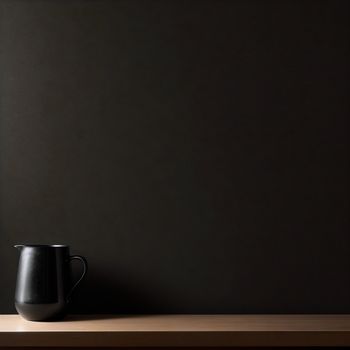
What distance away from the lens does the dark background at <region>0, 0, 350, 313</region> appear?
156cm

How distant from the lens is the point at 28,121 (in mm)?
1595

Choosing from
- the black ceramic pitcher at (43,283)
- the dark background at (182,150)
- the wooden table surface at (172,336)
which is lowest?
the wooden table surface at (172,336)

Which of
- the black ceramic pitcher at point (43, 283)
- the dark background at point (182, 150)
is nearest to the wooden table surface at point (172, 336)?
the black ceramic pitcher at point (43, 283)

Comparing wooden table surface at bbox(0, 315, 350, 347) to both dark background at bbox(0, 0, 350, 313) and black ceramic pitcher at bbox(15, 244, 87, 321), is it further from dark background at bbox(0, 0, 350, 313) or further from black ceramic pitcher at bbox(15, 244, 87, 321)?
dark background at bbox(0, 0, 350, 313)

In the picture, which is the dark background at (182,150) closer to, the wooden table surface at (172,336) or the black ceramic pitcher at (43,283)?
the black ceramic pitcher at (43,283)

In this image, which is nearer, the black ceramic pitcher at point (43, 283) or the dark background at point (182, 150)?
the black ceramic pitcher at point (43, 283)

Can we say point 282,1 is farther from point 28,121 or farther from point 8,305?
point 8,305

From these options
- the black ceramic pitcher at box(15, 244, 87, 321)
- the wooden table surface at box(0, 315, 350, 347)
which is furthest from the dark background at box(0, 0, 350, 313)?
the wooden table surface at box(0, 315, 350, 347)

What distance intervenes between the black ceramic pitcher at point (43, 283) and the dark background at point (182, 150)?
145mm

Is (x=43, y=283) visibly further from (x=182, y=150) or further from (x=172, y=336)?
(x=182, y=150)

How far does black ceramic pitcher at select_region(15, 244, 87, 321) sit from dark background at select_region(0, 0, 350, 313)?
14cm

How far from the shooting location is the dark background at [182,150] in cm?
156

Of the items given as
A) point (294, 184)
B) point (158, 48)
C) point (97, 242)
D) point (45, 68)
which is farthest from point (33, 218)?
point (294, 184)

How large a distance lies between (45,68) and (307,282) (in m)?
0.97
